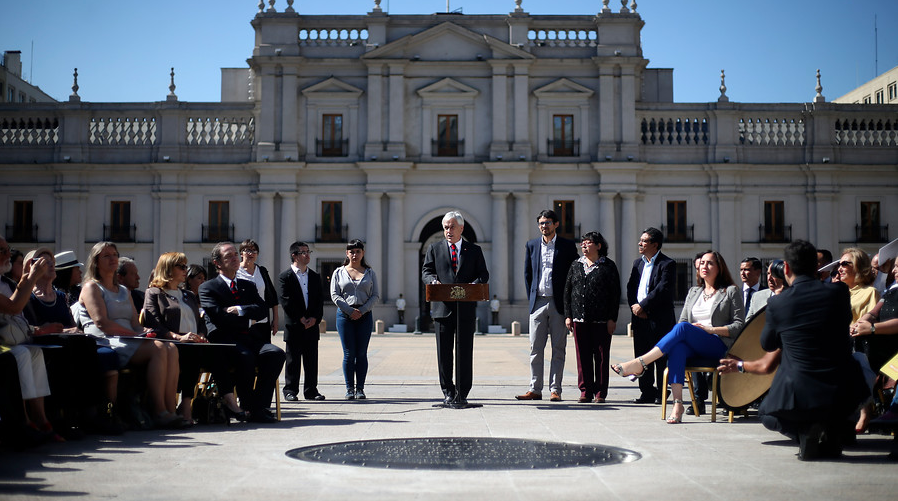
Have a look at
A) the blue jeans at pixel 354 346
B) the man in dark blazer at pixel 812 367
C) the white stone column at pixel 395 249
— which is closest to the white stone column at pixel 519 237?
the white stone column at pixel 395 249

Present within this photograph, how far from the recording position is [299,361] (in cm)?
1223

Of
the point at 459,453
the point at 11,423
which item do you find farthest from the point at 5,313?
the point at 459,453

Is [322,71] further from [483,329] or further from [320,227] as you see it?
[483,329]

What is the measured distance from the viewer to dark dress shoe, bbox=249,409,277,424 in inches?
369

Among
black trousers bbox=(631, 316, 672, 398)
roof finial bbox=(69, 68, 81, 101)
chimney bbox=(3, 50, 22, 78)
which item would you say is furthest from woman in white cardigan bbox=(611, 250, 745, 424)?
chimney bbox=(3, 50, 22, 78)

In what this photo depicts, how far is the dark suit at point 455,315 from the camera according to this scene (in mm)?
10836

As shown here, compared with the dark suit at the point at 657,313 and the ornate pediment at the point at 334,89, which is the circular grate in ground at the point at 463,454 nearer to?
the dark suit at the point at 657,313

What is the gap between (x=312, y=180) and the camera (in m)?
42.2

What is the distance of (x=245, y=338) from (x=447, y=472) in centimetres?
433

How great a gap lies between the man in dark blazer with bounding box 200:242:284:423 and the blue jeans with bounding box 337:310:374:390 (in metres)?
1.92

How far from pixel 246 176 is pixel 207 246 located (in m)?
3.49

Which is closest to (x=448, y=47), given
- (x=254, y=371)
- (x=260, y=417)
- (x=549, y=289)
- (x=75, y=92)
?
(x=75, y=92)

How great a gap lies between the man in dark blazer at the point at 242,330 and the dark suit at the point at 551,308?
11.5 feet

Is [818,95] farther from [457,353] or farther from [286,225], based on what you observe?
[457,353]
